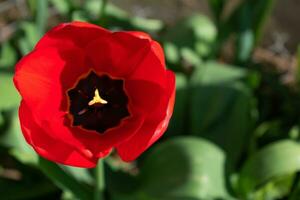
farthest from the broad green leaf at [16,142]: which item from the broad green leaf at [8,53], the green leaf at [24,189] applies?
the broad green leaf at [8,53]

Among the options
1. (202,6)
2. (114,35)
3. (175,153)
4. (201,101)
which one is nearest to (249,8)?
(201,101)

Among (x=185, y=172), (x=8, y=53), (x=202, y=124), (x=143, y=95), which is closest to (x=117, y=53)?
(x=143, y=95)

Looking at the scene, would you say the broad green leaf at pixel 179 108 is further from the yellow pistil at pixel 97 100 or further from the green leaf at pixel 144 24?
the yellow pistil at pixel 97 100

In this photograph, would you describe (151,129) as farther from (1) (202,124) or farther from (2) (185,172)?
(1) (202,124)

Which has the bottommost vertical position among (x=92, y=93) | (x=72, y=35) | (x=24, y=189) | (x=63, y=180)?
(x=24, y=189)

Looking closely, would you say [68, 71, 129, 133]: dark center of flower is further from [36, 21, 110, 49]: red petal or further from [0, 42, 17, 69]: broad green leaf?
[0, 42, 17, 69]: broad green leaf

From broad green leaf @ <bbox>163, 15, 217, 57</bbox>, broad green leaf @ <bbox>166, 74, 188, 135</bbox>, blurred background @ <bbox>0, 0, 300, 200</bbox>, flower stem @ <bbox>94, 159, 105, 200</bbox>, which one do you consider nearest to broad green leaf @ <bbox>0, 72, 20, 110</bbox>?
blurred background @ <bbox>0, 0, 300, 200</bbox>
